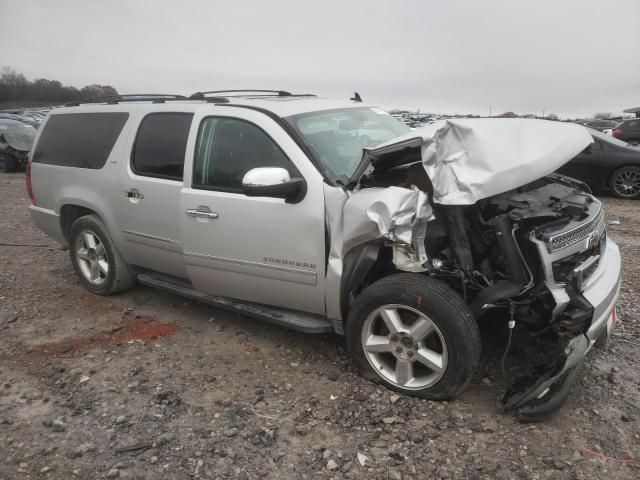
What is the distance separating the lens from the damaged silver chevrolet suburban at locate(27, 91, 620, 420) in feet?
8.67

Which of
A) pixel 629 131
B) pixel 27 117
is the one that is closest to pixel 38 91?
pixel 27 117

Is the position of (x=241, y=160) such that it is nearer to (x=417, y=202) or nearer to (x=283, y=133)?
(x=283, y=133)

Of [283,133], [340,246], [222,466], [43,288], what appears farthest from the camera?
[43,288]

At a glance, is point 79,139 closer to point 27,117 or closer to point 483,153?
point 483,153

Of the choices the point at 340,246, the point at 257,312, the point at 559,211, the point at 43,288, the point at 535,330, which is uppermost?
the point at 559,211

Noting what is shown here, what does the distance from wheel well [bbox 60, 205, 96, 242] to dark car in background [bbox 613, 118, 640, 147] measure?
12746mm

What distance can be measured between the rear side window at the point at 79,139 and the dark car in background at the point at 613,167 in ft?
23.8

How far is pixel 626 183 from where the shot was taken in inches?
341

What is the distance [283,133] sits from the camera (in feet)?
10.7

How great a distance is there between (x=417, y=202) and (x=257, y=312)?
4.56 ft

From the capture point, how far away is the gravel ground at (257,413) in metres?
2.45

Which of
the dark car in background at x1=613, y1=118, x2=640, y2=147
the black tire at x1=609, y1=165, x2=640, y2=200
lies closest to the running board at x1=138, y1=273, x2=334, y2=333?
the black tire at x1=609, y1=165, x2=640, y2=200

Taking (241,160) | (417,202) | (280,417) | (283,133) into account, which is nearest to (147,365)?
(280,417)

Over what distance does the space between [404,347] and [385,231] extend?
686 mm
